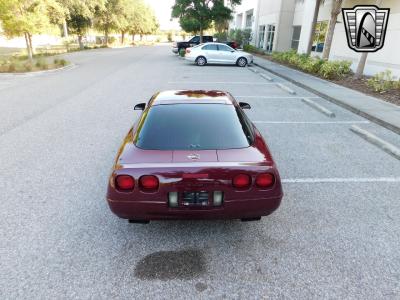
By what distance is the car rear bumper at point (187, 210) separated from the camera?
282cm

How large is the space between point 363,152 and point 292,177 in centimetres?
214

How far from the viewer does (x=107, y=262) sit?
2.86 meters

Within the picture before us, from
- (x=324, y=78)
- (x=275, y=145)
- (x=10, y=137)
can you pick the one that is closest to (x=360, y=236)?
(x=275, y=145)

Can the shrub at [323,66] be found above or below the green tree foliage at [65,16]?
below

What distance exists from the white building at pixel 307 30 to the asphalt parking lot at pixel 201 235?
9.68 meters

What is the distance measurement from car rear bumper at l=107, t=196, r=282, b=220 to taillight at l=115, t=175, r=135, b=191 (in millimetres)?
141

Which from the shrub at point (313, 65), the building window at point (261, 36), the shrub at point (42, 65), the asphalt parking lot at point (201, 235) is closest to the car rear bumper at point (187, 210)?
the asphalt parking lot at point (201, 235)

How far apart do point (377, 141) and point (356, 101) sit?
3978mm

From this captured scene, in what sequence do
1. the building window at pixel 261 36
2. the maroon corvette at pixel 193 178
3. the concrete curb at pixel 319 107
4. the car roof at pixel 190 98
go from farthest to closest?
the building window at pixel 261 36 < the concrete curb at pixel 319 107 < the car roof at pixel 190 98 < the maroon corvette at pixel 193 178

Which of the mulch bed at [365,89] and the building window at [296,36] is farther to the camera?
the building window at [296,36]

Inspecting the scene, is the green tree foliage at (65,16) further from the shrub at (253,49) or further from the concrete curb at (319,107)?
the shrub at (253,49)

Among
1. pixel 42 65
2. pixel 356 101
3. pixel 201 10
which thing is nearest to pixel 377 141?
pixel 356 101

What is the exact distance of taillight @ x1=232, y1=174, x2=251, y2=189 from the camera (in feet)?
9.13

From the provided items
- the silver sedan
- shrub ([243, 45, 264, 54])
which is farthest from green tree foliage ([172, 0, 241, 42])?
the silver sedan
